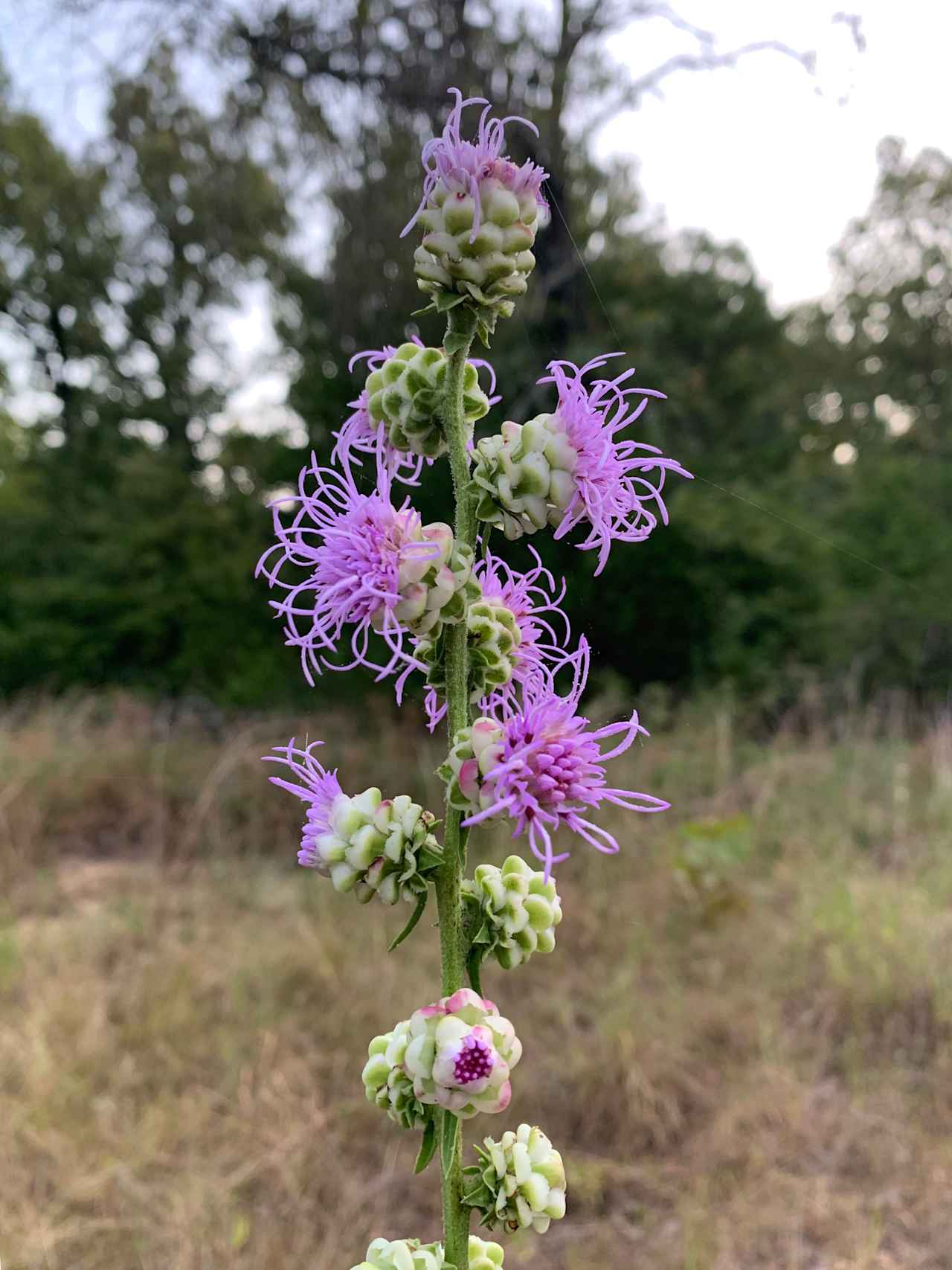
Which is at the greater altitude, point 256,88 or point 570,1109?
point 256,88

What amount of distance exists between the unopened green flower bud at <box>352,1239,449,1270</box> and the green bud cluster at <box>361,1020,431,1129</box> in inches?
5.0

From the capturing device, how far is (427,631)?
951 mm

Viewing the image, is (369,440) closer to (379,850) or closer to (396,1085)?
(379,850)

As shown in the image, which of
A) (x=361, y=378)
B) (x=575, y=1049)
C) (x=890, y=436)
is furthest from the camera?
(x=890, y=436)

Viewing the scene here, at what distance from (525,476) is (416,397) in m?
0.16

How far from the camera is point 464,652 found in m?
0.98

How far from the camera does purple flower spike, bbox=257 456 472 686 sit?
2.99ft

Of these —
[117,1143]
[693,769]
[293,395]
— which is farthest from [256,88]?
[117,1143]

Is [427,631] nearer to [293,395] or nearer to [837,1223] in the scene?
[837,1223]

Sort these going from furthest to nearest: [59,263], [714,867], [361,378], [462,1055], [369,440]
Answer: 1. [59,263]
2. [714,867]
3. [361,378]
4. [369,440]
5. [462,1055]

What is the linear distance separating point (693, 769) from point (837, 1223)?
4.27 meters

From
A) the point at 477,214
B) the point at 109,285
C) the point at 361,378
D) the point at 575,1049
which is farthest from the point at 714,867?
the point at 109,285

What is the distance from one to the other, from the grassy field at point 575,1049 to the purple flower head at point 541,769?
80.3 inches

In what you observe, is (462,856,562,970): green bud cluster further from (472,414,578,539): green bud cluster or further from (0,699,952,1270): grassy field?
(0,699,952,1270): grassy field
